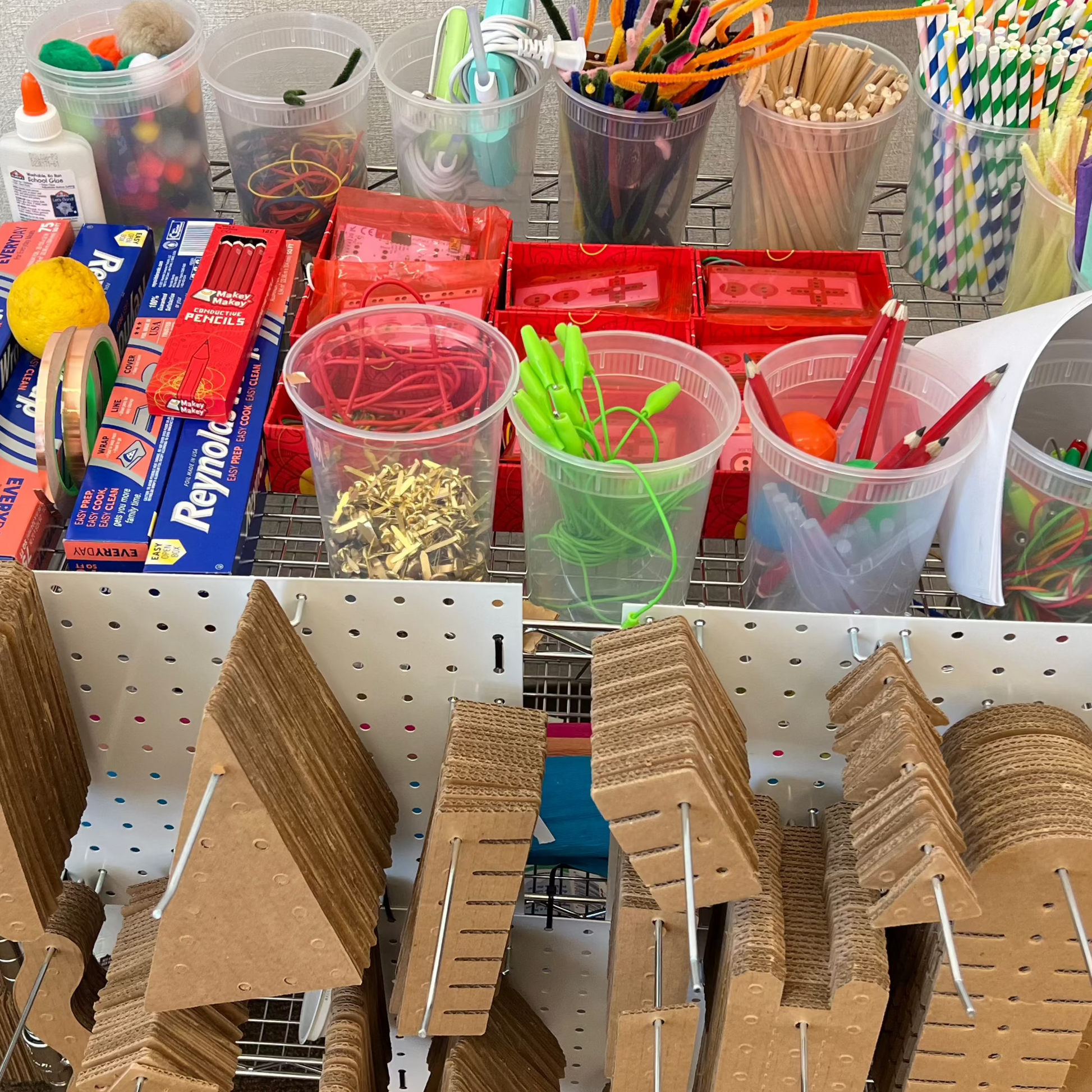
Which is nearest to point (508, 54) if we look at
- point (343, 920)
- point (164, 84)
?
point (164, 84)

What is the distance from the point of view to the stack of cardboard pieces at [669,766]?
758mm

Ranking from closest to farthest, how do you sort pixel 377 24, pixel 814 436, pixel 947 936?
pixel 947 936 → pixel 814 436 → pixel 377 24

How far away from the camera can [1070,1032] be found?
91 centimetres

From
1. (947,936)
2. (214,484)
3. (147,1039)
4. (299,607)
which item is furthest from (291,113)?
(947,936)

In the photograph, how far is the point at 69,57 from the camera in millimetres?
1224

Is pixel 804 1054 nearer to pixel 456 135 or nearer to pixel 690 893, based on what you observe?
pixel 690 893

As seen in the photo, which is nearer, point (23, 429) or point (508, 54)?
point (23, 429)

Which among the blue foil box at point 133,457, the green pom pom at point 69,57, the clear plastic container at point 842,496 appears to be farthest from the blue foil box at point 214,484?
the clear plastic container at point 842,496

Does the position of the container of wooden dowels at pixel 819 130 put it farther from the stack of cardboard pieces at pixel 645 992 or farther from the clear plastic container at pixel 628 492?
the stack of cardboard pieces at pixel 645 992

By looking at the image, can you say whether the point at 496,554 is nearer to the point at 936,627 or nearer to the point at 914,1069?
the point at 936,627

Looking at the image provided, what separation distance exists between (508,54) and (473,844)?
792 millimetres

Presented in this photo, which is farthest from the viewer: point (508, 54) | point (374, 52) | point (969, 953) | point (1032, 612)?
point (374, 52)

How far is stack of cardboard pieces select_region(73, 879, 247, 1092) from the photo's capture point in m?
0.96

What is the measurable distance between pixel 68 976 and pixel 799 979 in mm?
700
